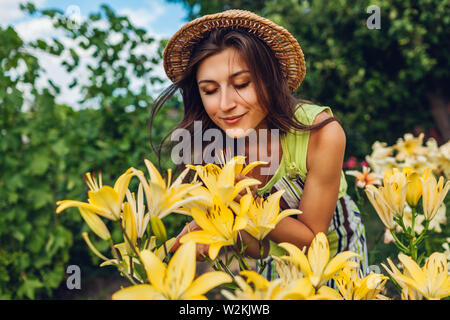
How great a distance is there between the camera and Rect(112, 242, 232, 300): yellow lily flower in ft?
1.42

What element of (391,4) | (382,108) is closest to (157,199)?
(391,4)

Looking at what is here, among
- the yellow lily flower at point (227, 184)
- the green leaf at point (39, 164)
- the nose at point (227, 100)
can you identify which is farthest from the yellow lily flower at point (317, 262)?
the green leaf at point (39, 164)

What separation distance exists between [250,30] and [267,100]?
24 centimetres

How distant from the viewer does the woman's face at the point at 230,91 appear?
112 cm

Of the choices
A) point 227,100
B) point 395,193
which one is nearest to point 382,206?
point 395,193

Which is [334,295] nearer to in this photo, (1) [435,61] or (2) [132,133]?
(2) [132,133]

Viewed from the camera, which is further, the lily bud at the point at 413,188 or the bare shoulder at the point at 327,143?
the bare shoulder at the point at 327,143

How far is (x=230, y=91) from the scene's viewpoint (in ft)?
3.68

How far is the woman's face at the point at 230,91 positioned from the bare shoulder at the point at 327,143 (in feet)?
0.73

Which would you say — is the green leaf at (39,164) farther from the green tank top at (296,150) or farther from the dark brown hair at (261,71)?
the green tank top at (296,150)

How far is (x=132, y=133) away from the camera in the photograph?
8.03ft

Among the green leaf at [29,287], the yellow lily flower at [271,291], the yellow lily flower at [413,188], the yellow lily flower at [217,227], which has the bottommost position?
the green leaf at [29,287]

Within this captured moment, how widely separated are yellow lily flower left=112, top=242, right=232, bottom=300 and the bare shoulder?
82 cm

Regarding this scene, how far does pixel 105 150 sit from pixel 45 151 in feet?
1.21
